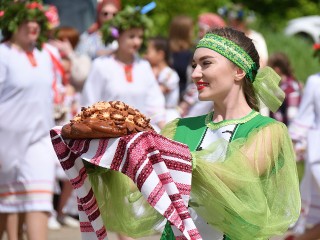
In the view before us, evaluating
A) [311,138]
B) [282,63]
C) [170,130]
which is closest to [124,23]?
[311,138]

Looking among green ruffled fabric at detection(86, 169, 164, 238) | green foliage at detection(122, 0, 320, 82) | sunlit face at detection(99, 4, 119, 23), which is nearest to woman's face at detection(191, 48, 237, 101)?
green ruffled fabric at detection(86, 169, 164, 238)

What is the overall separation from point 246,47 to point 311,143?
351cm

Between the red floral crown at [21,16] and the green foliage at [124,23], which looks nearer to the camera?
the red floral crown at [21,16]

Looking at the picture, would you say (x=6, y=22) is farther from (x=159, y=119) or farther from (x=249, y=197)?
(x=249, y=197)

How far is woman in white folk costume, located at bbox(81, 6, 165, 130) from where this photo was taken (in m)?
9.61

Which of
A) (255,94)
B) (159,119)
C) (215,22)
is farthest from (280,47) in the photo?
(255,94)

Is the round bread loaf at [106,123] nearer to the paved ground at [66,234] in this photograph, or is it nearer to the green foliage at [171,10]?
the paved ground at [66,234]

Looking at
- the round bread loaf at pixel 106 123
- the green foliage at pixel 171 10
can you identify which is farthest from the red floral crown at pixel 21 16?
the green foliage at pixel 171 10

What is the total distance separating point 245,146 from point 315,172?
3698 millimetres

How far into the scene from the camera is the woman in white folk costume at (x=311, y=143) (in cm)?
903

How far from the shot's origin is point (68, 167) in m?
5.33

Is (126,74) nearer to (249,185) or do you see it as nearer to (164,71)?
(164,71)

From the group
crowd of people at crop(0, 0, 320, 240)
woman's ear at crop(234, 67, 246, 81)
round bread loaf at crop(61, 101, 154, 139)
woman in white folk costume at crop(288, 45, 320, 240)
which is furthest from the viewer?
woman in white folk costume at crop(288, 45, 320, 240)

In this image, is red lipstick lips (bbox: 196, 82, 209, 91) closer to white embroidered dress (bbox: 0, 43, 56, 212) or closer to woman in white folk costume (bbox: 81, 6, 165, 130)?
white embroidered dress (bbox: 0, 43, 56, 212)
